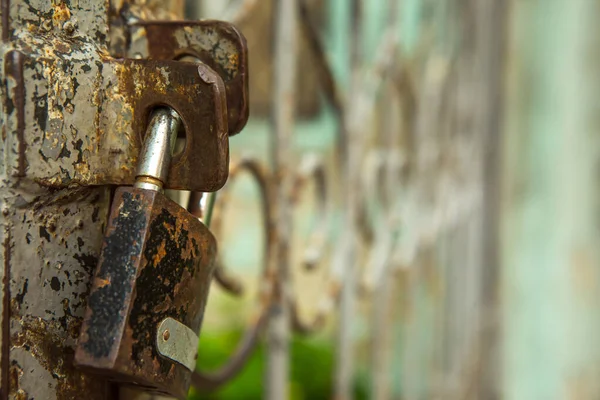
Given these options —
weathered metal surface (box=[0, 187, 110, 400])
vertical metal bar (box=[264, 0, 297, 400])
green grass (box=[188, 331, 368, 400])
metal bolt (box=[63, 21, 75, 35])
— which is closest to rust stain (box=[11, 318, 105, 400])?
weathered metal surface (box=[0, 187, 110, 400])

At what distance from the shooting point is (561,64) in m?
2.37

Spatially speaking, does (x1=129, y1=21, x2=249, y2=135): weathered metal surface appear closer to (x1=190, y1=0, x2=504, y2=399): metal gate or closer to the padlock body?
the padlock body

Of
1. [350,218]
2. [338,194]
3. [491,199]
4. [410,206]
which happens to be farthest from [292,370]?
[491,199]

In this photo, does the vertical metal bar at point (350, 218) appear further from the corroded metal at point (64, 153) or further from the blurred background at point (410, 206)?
the corroded metal at point (64, 153)

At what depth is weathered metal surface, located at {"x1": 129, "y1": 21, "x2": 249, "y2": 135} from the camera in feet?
0.99

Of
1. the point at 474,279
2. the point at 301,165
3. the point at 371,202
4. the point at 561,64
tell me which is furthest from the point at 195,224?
the point at 561,64

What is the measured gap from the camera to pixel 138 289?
244 millimetres

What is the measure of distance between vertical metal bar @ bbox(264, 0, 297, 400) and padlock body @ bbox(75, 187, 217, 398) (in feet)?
1.07

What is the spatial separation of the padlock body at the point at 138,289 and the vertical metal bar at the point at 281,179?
0.33m

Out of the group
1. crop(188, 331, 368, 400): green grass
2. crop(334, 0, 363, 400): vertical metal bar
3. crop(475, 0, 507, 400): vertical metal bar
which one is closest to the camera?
crop(334, 0, 363, 400): vertical metal bar

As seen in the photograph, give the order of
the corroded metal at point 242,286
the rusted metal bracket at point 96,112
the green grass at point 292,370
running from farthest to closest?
the green grass at point 292,370 → the corroded metal at point 242,286 → the rusted metal bracket at point 96,112

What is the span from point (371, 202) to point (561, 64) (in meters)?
1.71

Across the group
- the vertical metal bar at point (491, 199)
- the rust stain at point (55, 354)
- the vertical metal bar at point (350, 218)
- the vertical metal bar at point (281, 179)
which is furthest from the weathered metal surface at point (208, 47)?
the vertical metal bar at point (491, 199)

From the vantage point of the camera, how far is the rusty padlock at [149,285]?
24cm
